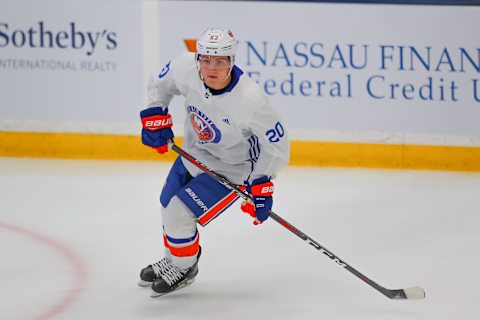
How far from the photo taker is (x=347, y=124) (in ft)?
19.1

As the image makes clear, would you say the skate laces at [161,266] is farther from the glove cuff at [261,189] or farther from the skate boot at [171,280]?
the glove cuff at [261,189]

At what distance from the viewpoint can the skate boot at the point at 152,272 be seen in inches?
159

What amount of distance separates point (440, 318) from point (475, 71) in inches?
90.7

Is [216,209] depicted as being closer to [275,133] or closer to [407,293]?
[275,133]

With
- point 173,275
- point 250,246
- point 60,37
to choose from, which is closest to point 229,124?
point 173,275

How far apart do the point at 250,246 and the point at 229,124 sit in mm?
1040

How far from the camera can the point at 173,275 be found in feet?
13.0

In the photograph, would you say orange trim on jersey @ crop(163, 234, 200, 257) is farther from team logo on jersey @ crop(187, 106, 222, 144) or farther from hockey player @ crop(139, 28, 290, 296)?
team logo on jersey @ crop(187, 106, 222, 144)

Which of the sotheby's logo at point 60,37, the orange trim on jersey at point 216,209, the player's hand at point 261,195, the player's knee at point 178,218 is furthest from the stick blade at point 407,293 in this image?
the sotheby's logo at point 60,37

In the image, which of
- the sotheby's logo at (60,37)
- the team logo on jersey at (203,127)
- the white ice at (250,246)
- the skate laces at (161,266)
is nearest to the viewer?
the team logo on jersey at (203,127)

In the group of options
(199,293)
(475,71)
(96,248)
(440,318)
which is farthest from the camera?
(475,71)

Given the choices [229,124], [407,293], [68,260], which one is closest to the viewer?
[229,124]
